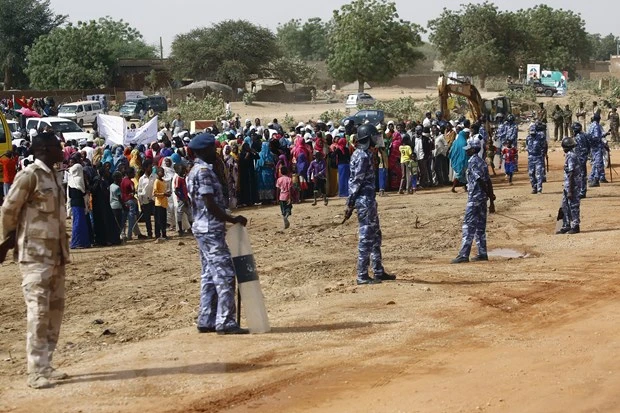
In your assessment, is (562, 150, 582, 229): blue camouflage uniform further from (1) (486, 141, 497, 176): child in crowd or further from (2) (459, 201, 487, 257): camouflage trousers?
(1) (486, 141, 497, 176): child in crowd

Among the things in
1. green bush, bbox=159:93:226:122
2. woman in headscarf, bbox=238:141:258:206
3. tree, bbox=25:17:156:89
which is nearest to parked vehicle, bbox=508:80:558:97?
green bush, bbox=159:93:226:122

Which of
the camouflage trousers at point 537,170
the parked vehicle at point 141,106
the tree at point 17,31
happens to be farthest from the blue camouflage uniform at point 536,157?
the tree at point 17,31

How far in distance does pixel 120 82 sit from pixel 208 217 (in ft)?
220

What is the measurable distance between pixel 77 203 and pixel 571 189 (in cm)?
789

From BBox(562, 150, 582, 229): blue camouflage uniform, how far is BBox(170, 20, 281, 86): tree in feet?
187

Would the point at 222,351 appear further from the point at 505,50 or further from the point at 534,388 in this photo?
the point at 505,50

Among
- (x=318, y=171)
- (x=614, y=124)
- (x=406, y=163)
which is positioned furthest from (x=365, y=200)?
(x=614, y=124)

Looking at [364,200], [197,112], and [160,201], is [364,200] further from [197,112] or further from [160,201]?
[197,112]

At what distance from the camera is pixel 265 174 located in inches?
925

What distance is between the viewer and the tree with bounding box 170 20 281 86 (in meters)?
73.6

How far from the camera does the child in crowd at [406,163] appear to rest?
24.5m

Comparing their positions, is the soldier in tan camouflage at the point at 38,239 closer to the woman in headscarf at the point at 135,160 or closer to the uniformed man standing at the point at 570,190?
the uniformed man standing at the point at 570,190

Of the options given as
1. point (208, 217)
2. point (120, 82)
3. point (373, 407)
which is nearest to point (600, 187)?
point (208, 217)

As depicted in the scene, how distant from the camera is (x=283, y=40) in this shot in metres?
145
